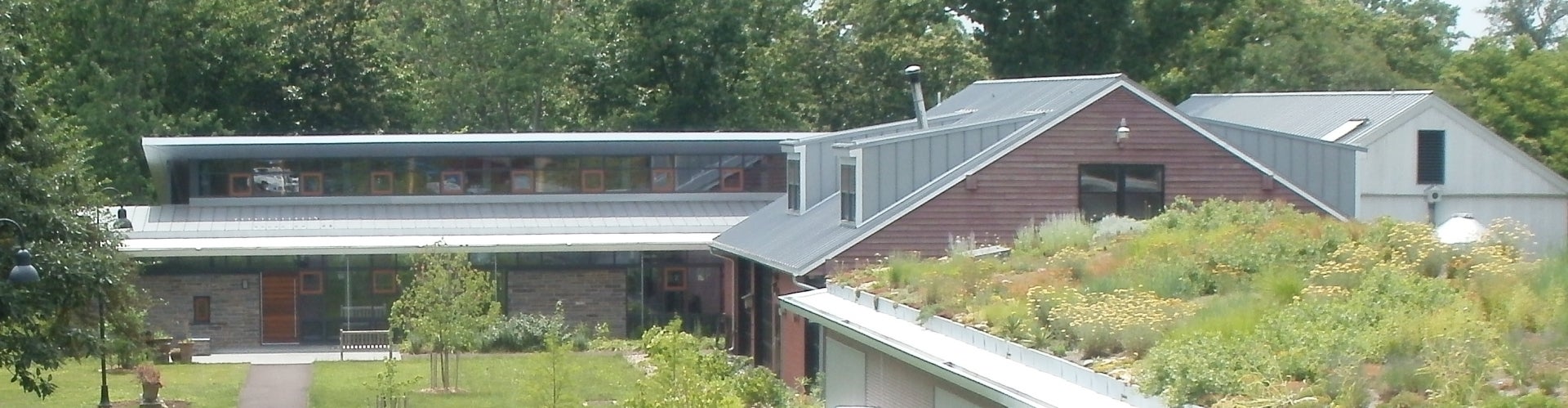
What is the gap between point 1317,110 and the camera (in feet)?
122

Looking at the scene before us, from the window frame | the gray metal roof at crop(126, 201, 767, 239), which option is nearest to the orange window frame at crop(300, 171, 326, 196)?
the gray metal roof at crop(126, 201, 767, 239)

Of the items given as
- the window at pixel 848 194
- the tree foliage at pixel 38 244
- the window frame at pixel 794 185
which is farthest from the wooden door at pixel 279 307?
the window at pixel 848 194

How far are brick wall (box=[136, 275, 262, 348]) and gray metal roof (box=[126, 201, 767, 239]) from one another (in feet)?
2.78

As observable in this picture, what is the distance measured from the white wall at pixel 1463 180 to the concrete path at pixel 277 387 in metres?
18.9

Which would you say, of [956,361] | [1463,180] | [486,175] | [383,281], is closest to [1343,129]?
[1463,180]

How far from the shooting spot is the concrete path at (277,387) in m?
27.2

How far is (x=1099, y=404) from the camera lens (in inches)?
439

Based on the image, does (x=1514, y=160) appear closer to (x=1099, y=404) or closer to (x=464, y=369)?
(x=464, y=369)

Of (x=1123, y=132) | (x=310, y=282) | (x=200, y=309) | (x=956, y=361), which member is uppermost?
(x=1123, y=132)

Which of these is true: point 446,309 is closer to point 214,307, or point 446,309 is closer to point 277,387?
point 277,387

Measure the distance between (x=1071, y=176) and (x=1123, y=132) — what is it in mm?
918

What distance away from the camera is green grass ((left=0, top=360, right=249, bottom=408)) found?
88.9 feet

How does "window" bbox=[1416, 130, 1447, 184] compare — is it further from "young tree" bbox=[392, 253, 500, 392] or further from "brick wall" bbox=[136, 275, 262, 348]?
"brick wall" bbox=[136, 275, 262, 348]

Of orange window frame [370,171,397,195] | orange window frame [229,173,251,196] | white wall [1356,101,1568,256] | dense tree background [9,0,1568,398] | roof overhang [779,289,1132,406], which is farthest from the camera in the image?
dense tree background [9,0,1568,398]
